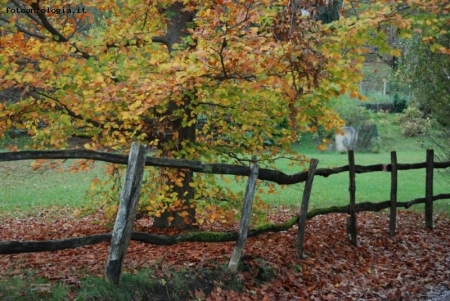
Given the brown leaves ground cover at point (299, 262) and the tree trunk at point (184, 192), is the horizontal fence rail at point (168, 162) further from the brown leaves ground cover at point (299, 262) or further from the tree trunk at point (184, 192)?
the tree trunk at point (184, 192)

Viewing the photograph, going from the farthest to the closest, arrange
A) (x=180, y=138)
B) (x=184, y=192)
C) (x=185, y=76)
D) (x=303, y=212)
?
(x=180, y=138) < (x=184, y=192) < (x=303, y=212) < (x=185, y=76)

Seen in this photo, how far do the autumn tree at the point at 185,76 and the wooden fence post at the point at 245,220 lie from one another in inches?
46.1

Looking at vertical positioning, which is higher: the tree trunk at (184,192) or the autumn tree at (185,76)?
the autumn tree at (185,76)

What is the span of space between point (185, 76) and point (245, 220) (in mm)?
2009

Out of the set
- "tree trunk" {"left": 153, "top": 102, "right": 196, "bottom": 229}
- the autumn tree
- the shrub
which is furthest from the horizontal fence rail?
the shrub

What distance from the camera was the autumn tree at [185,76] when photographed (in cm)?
782

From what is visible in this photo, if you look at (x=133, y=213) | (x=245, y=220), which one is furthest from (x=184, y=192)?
(x=133, y=213)

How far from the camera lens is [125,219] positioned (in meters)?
6.05

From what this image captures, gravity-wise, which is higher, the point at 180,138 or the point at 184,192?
the point at 180,138

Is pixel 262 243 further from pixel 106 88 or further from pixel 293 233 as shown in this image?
pixel 106 88

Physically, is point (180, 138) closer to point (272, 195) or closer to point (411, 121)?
point (272, 195)

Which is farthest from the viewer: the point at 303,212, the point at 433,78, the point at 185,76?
the point at 433,78

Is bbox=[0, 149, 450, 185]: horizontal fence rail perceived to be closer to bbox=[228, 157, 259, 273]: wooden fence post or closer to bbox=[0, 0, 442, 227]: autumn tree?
bbox=[228, 157, 259, 273]: wooden fence post

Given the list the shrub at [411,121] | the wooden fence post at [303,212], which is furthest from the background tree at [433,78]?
the shrub at [411,121]
